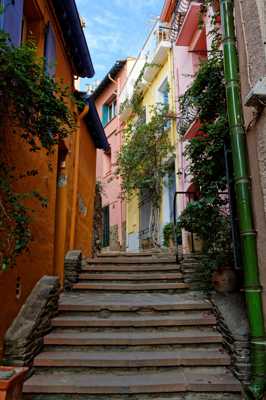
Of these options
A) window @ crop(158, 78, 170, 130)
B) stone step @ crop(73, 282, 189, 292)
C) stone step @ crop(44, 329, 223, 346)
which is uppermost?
window @ crop(158, 78, 170, 130)

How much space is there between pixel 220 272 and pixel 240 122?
6.86ft

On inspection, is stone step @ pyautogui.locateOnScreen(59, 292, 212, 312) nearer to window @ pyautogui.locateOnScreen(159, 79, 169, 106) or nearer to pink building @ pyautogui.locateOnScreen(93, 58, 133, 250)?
window @ pyautogui.locateOnScreen(159, 79, 169, 106)

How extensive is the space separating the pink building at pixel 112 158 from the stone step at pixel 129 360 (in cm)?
993

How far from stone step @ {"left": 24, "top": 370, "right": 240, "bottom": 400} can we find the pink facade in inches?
405

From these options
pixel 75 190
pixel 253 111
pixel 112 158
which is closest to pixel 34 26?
pixel 75 190

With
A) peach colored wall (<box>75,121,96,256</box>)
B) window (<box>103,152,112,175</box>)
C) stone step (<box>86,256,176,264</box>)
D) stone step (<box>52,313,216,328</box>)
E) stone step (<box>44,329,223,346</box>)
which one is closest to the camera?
stone step (<box>44,329,223,346</box>)

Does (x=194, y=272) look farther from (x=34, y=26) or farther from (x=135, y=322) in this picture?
(x=34, y=26)

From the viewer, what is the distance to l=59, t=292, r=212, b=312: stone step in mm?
4688

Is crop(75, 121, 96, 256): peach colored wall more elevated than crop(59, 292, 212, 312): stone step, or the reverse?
crop(75, 121, 96, 256): peach colored wall

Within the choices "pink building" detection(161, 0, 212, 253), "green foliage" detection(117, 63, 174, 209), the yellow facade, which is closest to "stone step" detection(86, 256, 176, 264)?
"pink building" detection(161, 0, 212, 253)

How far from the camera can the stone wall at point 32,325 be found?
3383 mm

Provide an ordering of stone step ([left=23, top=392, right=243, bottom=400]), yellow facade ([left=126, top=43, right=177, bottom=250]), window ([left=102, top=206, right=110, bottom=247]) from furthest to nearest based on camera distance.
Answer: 1. window ([left=102, top=206, right=110, bottom=247])
2. yellow facade ([left=126, top=43, right=177, bottom=250])
3. stone step ([left=23, top=392, right=243, bottom=400])

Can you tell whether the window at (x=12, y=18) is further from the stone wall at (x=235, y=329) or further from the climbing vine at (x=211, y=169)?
the stone wall at (x=235, y=329)

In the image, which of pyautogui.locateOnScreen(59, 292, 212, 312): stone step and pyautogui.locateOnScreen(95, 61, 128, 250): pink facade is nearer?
pyautogui.locateOnScreen(59, 292, 212, 312): stone step
